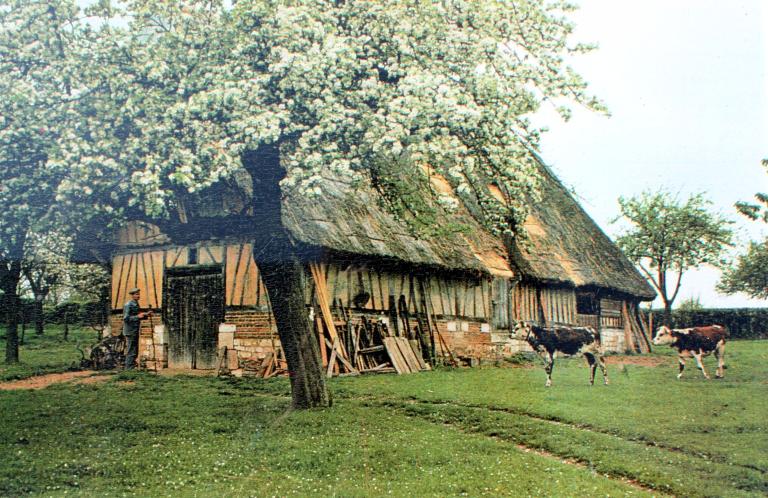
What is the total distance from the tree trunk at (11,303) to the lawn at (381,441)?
2.56 m

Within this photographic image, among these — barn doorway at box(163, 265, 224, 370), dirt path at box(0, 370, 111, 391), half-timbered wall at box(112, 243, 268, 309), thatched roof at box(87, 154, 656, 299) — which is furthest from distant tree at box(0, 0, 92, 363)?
barn doorway at box(163, 265, 224, 370)

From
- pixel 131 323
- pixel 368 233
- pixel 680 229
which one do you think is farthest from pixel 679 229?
pixel 131 323

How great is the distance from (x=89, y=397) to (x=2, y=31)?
5.92 meters

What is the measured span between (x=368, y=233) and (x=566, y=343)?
4991mm

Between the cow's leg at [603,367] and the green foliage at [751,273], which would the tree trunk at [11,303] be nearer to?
the cow's leg at [603,367]

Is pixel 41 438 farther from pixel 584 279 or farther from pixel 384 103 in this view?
pixel 584 279

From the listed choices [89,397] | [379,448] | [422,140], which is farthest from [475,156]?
[89,397]

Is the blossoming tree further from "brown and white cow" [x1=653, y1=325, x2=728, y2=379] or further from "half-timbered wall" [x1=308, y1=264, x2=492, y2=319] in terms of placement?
"brown and white cow" [x1=653, y1=325, x2=728, y2=379]

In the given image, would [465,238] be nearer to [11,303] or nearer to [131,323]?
[131,323]

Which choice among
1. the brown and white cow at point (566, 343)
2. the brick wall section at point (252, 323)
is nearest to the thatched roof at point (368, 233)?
the brick wall section at point (252, 323)

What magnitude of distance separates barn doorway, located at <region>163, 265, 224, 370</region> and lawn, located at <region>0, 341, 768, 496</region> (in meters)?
2.38

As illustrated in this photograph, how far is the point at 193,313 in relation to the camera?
54.0ft

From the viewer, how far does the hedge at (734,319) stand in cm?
3472

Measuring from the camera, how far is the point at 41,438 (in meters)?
9.31
